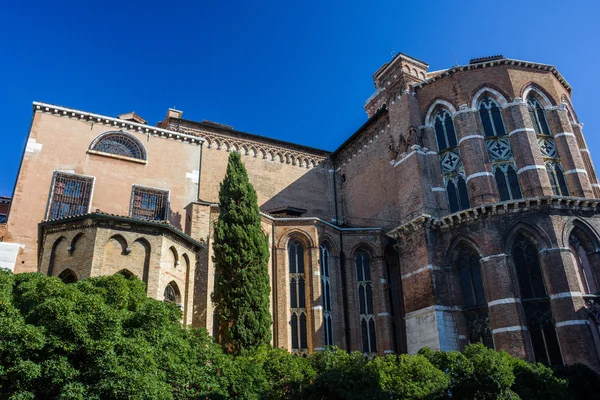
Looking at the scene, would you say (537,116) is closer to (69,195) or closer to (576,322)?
(576,322)

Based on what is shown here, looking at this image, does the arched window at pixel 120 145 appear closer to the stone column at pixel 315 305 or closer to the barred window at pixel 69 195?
the barred window at pixel 69 195

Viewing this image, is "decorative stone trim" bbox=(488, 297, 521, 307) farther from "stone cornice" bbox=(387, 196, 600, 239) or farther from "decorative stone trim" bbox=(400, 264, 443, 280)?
"stone cornice" bbox=(387, 196, 600, 239)

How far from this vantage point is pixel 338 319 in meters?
26.4

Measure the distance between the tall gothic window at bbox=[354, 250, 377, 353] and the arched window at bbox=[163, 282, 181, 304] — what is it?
10307 millimetres

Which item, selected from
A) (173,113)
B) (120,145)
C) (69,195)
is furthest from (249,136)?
(69,195)

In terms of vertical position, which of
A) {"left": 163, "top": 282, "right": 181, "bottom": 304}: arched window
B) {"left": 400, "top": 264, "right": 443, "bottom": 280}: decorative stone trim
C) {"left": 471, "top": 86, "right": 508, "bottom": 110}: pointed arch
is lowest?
{"left": 163, "top": 282, "right": 181, "bottom": 304}: arched window

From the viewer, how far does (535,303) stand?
22156 mm

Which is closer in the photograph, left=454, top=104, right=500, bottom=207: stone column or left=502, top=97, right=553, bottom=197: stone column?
left=502, top=97, right=553, bottom=197: stone column

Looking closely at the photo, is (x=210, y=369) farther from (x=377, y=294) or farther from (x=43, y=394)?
(x=377, y=294)

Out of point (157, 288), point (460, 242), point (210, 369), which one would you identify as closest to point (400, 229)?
point (460, 242)

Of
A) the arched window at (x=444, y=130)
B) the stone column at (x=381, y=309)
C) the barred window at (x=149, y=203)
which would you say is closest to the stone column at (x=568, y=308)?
the arched window at (x=444, y=130)

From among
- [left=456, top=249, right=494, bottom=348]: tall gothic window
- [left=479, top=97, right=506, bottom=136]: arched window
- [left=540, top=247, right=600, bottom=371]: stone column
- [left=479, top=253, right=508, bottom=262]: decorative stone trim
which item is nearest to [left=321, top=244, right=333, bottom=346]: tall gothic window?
[left=456, top=249, right=494, bottom=348]: tall gothic window

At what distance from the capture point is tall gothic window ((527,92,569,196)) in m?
24.9

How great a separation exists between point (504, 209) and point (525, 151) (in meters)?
3.61
